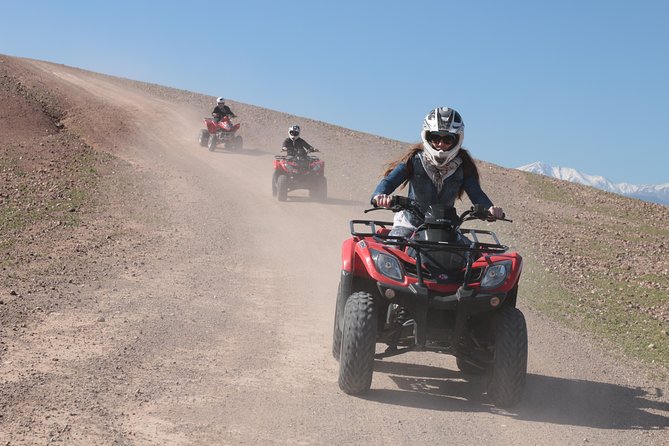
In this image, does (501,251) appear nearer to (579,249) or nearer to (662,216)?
(579,249)

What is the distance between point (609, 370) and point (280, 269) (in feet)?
21.0

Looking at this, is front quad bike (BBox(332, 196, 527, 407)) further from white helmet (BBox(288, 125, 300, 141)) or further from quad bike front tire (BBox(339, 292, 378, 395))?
white helmet (BBox(288, 125, 300, 141))

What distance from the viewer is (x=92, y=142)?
30375 millimetres

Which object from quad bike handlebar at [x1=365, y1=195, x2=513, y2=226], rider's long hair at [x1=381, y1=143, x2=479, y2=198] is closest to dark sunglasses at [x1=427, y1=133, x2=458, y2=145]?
rider's long hair at [x1=381, y1=143, x2=479, y2=198]

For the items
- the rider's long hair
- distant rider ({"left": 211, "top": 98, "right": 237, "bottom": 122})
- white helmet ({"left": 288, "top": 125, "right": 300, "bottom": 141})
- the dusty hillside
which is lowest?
the dusty hillside

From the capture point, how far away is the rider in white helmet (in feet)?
26.4

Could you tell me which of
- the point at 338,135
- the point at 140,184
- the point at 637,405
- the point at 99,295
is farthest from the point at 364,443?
the point at 338,135

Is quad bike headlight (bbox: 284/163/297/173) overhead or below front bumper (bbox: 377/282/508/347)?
overhead

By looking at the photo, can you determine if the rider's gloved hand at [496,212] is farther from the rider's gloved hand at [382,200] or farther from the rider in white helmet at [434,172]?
the rider's gloved hand at [382,200]

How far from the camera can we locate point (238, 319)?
33.6 ft

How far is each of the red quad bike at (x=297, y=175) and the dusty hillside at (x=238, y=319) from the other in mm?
Answer: 579

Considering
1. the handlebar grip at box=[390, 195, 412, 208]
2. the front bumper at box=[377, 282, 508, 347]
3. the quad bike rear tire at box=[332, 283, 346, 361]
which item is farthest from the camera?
the quad bike rear tire at box=[332, 283, 346, 361]

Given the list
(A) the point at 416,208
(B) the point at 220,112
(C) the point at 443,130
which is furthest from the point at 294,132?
(A) the point at 416,208

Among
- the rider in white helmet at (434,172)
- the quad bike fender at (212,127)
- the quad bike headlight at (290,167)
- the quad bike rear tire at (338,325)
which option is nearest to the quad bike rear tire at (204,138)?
the quad bike fender at (212,127)
